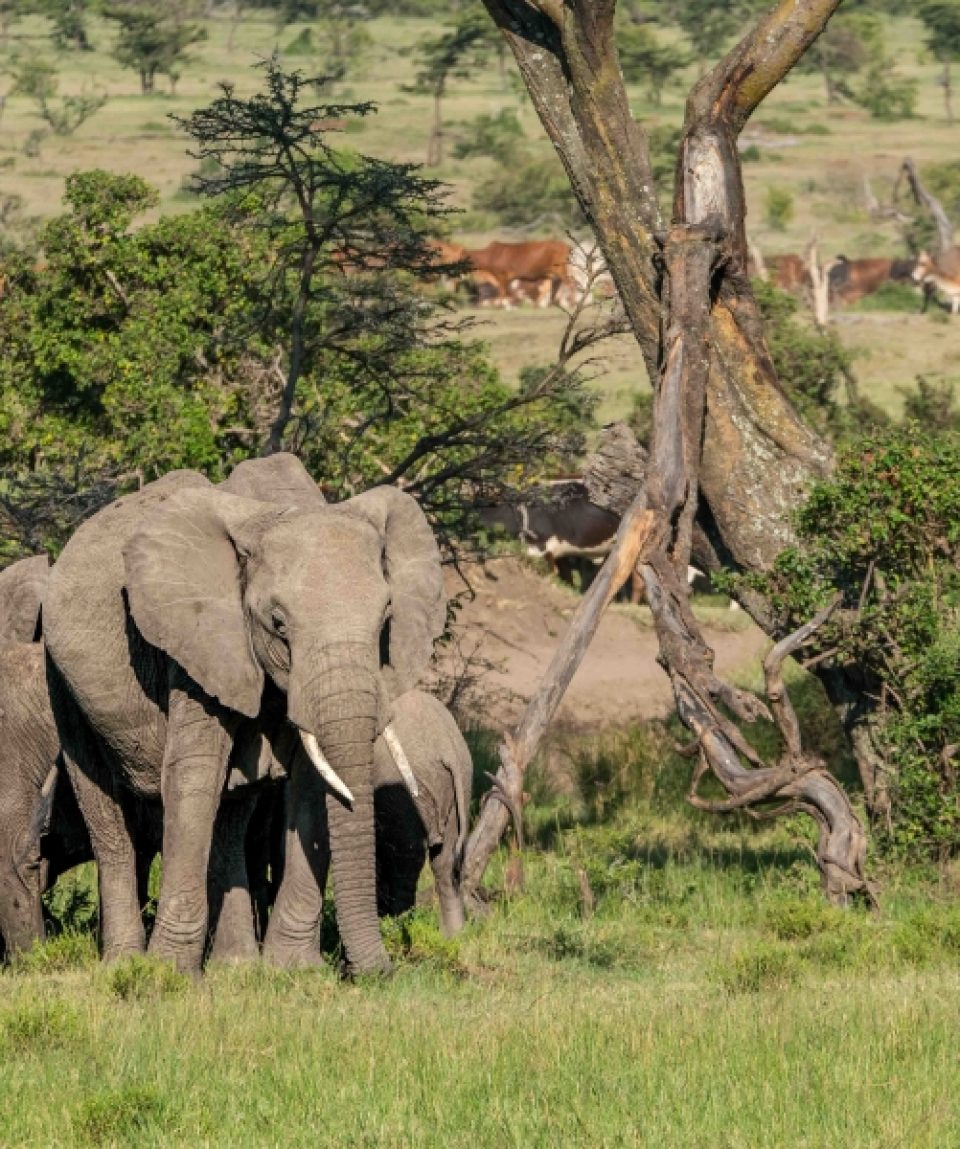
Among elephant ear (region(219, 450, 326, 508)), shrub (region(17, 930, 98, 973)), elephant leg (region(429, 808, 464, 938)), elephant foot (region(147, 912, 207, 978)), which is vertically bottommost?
elephant leg (region(429, 808, 464, 938))

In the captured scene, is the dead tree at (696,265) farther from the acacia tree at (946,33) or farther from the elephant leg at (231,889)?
the acacia tree at (946,33)

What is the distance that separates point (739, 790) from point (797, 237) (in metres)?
45.7

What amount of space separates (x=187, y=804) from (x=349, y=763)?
0.82 m

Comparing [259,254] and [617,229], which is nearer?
[617,229]

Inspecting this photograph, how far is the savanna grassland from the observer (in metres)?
6.32

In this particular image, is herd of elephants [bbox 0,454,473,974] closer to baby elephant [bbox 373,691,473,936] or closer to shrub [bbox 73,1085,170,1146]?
baby elephant [bbox 373,691,473,936]

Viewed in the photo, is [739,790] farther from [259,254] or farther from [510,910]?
[259,254]

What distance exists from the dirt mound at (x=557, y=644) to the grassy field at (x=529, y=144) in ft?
32.1

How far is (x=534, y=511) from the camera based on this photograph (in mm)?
25531

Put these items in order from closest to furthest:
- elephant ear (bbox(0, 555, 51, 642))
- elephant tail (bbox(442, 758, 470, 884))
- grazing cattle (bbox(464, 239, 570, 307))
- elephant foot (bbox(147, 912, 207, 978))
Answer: elephant foot (bbox(147, 912, 207, 978)) → elephant ear (bbox(0, 555, 51, 642)) → elephant tail (bbox(442, 758, 470, 884)) → grazing cattle (bbox(464, 239, 570, 307))

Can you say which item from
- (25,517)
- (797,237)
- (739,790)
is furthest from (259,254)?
(797,237)

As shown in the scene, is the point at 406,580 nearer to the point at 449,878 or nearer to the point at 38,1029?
the point at 449,878

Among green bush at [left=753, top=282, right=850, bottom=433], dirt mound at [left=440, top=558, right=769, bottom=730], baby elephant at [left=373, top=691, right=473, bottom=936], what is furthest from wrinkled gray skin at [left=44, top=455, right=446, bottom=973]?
green bush at [left=753, top=282, right=850, bottom=433]

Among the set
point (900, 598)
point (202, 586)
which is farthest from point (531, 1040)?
point (900, 598)
